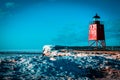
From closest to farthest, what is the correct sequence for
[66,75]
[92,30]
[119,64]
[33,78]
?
[33,78], [66,75], [119,64], [92,30]

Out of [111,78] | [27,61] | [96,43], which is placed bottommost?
[111,78]

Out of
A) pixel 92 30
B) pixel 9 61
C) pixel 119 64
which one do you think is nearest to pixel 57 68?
pixel 9 61

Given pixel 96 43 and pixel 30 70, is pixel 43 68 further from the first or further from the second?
pixel 96 43

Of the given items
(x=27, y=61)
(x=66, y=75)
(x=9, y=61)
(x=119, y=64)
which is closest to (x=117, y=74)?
(x=119, y=64)

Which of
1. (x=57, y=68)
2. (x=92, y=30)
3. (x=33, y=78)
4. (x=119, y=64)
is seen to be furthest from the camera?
(x=92, y=30)

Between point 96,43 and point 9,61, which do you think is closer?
point 9,61

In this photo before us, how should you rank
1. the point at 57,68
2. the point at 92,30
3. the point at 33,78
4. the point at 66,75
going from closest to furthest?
the point at 33,78
the point at 66,75
the point at 57,68
the point at 92,30

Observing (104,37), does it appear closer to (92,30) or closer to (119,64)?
(92,30)

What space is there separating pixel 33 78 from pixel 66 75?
253 cm

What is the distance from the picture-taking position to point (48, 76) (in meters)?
15.6

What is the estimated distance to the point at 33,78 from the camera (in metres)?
14.9

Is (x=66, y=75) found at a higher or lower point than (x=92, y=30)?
lower

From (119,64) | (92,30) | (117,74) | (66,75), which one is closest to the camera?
(66,75)

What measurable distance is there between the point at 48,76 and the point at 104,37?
29392 millimetres
